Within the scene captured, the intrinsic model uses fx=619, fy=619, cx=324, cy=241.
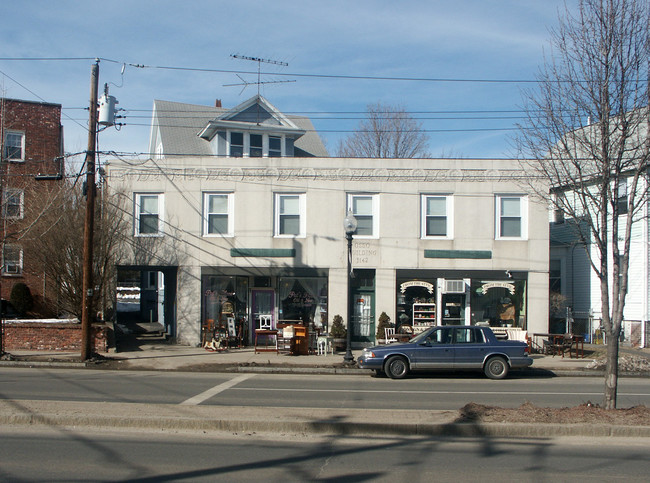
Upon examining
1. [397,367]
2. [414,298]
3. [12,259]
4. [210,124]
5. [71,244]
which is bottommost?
[397,367]

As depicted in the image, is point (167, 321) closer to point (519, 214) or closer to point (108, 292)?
point (108, 292)

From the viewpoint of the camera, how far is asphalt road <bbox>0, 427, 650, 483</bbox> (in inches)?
288

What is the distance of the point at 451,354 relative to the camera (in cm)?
1712

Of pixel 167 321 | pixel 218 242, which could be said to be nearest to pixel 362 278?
pixel 218 242

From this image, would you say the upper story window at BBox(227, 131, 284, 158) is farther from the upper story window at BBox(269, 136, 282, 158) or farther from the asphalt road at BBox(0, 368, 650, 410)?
the asphalt road at BBox(0, 368, 650, 410)

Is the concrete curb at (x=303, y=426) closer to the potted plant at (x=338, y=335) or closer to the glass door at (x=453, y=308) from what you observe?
the potted plant at (x=338, y=335)

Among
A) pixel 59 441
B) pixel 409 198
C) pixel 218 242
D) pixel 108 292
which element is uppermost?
pixel 409 198

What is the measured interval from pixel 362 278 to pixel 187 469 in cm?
1677


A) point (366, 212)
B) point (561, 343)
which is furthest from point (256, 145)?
point (561, 343)

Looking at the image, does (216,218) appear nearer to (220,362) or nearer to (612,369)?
(220,362)

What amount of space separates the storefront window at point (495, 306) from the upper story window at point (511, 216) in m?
1.85

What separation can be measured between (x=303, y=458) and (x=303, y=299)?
1608 cm

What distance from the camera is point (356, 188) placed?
24.0 m

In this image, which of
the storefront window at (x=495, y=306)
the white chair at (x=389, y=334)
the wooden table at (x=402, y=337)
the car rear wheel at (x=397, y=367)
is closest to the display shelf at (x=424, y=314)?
the white chair at (x=389, y=334)
